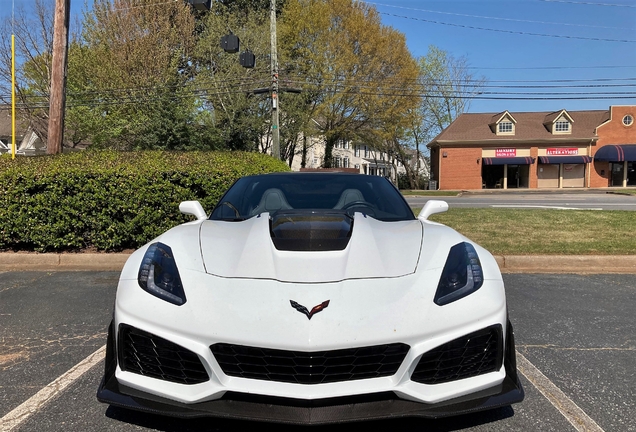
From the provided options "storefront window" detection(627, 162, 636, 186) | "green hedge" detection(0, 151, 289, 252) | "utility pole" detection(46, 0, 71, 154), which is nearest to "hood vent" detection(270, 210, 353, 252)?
"green hedge" detection(0, 151, 289, 252)

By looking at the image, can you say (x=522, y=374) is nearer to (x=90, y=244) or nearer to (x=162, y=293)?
(x=162, y=293)

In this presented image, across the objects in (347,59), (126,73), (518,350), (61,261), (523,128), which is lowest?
(518,350)

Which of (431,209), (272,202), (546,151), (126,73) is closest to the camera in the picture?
(431,209)

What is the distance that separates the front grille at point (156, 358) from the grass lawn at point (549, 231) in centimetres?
577

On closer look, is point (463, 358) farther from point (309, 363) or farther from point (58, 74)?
point (58, 74)

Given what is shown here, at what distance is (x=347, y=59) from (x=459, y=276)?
28.1m

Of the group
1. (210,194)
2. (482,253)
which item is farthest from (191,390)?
(210,194)

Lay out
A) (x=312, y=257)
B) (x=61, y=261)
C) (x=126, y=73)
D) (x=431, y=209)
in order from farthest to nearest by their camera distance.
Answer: (x=126, y=73) → (x=61, y=261) → (x=431, y=209) → (x=312, y=257)

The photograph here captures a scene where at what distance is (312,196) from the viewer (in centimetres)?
398

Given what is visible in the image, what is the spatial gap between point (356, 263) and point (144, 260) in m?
1.14

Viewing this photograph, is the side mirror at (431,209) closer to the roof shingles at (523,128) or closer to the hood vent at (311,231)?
the hood vent at (311,231)

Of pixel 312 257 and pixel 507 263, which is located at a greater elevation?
pixel 312 257

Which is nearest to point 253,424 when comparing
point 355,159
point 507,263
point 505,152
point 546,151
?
point 507,263

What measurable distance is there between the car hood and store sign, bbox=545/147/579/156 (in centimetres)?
3982
